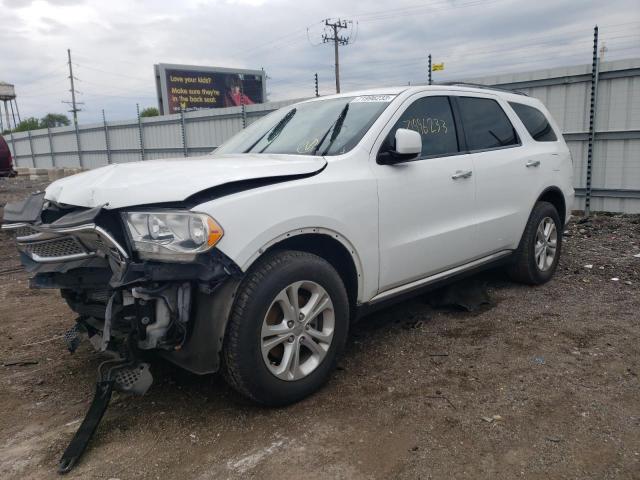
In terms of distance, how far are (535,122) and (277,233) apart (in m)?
3.48

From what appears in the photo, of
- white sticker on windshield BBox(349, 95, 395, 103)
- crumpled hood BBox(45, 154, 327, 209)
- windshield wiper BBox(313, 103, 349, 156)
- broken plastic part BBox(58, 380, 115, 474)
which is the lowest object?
broken plastic part BBox(58, 380, 115, 474)

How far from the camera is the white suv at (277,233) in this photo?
259 cm

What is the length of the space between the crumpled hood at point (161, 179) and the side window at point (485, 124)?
166 centimetres

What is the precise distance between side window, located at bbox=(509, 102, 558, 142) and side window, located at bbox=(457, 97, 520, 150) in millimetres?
290

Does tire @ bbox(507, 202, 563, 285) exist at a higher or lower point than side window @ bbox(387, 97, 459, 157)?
lower

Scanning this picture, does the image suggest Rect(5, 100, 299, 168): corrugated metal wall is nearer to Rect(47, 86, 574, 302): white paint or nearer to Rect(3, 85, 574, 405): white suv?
Rect(47, 86, 574, 302): white paint

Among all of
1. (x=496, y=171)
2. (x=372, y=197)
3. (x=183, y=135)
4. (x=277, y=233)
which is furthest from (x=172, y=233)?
(x=183, y=135)

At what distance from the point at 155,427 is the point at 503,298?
10.9ft

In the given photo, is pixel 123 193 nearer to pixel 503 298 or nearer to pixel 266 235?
pixel 266 235

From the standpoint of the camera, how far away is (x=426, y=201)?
3.70m

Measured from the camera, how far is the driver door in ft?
11.4

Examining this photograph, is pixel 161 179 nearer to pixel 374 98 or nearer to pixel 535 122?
pixel 374 98

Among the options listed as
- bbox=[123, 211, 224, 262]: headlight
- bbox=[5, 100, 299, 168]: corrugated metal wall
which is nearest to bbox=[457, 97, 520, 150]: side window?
bbox=[123, 211, 224, 262]: headlight

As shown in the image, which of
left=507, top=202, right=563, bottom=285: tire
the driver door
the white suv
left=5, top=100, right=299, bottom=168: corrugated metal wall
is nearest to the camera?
the white suv
